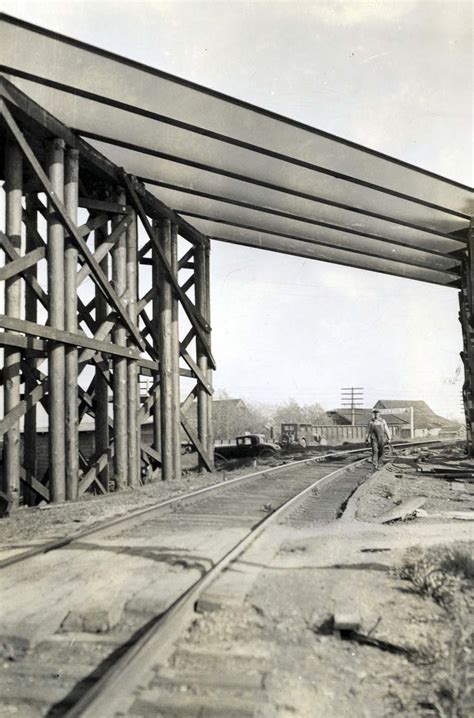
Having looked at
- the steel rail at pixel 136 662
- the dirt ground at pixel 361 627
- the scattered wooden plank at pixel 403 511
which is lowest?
the scattered wooden plank at pixel 403 511

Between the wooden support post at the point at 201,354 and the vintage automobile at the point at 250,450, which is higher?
the wooden support post at the point at 201,354

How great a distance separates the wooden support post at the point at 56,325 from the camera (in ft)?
26.1

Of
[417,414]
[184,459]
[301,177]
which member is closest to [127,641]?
[301,177]

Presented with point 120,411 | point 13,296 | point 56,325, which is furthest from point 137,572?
point 120,411

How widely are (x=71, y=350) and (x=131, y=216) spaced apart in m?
3.18

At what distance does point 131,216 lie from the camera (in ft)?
Result: 33.9

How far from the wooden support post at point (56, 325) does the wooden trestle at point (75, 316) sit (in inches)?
0.5

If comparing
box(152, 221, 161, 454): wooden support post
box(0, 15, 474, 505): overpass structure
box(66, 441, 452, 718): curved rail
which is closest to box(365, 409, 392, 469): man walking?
box(0, 15, 474, 505): overpass structure

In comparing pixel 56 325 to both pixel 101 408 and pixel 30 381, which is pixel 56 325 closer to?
pixel 30 381

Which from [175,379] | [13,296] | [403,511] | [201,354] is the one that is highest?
[13,296]

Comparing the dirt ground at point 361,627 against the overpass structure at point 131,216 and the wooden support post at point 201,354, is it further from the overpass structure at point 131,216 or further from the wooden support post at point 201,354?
the wooden support post at point 201,354

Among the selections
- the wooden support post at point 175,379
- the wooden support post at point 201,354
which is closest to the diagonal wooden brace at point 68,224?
the wooden support post at point 175,379

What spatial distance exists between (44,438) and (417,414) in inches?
2605

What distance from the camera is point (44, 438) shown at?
725 inches
